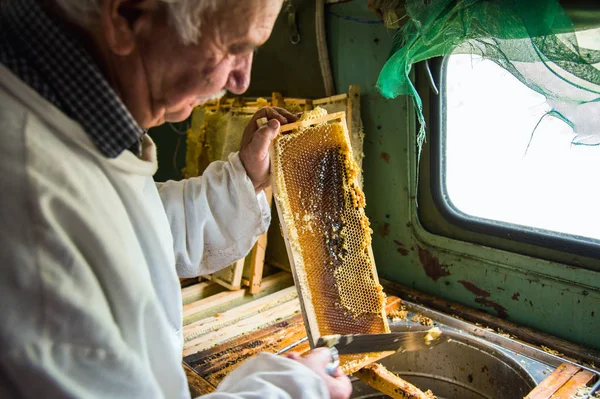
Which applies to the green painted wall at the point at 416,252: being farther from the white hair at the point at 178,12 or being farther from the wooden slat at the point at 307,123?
the white hair at the point at 178,12

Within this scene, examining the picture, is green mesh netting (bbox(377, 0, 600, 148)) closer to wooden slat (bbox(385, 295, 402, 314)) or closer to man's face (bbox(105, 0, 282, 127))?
man's face (bbox(105, 0, 282, 127))

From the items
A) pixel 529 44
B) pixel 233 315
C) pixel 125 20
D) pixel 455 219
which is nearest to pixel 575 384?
pixel 455 219

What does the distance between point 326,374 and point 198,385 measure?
0.74 meters

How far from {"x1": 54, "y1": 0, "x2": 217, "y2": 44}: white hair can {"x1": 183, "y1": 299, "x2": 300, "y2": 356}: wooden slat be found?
1.45 metres

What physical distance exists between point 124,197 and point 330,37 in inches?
73.0

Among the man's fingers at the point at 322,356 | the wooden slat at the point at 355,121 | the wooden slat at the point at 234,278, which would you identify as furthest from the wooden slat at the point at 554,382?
the wooden slat at the point at 234,278

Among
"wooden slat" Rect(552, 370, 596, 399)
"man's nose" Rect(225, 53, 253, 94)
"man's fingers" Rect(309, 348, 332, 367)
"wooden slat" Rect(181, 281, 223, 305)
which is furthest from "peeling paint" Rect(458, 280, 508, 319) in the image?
"man's nose" Rect(225, 53, 253, 94)

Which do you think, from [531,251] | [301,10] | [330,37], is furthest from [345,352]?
[301,10]

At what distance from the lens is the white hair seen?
899mm

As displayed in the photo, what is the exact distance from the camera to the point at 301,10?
2.72 metres

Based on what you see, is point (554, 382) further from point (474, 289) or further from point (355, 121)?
point (355, 121)

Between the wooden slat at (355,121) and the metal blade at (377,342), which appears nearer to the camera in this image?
the metal blade at (377,342)

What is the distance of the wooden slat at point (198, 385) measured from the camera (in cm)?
179

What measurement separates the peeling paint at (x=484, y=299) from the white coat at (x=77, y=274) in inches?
54.5
